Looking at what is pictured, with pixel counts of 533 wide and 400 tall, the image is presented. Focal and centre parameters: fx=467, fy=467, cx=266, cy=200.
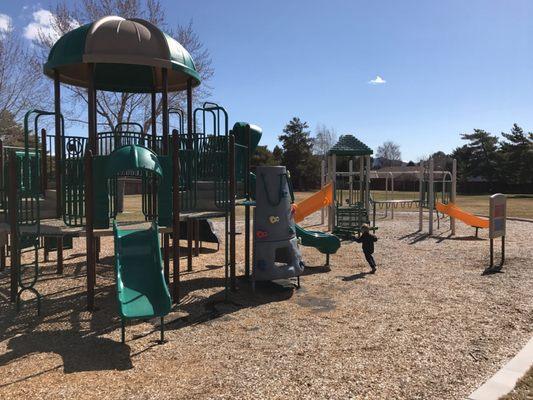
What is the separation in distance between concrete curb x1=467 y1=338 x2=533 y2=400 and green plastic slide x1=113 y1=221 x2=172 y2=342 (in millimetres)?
3172

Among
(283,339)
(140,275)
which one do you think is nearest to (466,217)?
(283,339)

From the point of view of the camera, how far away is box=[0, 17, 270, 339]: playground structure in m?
5.89

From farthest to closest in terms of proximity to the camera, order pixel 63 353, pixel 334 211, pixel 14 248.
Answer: pixel 334 211
pixel 14 248
pixel 63 353

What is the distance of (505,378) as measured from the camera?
4035 millimetres

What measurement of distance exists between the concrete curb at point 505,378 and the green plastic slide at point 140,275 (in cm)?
317

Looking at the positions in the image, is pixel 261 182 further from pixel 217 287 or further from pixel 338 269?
pixel 338 269

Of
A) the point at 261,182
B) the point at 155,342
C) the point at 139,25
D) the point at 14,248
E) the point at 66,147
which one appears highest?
the point at 139,25

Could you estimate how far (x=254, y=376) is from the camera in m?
4.17

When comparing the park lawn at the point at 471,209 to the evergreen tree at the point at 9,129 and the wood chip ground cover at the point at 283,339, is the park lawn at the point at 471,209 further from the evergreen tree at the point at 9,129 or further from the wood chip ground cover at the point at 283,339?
the evergreen tree at the point at 9,129

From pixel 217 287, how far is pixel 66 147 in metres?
3.36

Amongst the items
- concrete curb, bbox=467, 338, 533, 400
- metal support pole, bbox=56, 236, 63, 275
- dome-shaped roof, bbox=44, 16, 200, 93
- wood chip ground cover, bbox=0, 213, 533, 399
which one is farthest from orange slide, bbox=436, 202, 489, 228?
metal support pole, bbox=56, 236, 63, 275

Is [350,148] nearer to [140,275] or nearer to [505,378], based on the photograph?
[140,275]

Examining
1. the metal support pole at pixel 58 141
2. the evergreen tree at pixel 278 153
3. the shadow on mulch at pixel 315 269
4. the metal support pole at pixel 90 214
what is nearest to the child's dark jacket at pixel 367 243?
the shadow on mulch at pixel 315 269

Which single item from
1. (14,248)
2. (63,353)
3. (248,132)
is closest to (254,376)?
(63,353)
